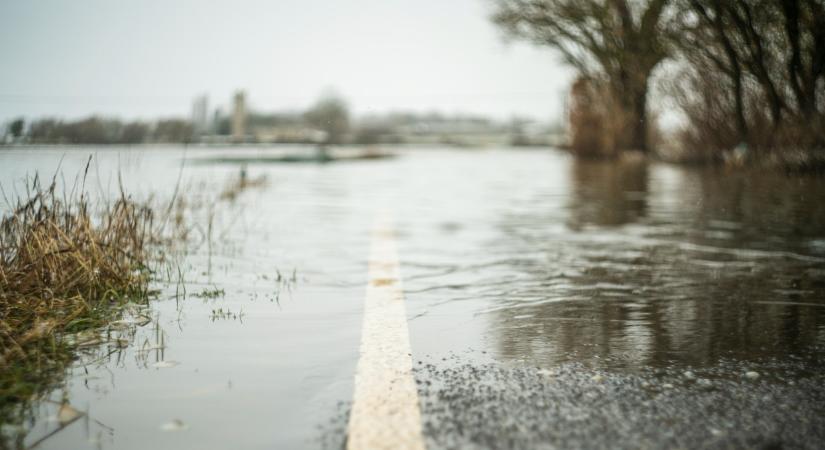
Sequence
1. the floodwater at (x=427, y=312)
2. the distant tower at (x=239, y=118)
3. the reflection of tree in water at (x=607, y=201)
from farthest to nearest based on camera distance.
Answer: the distant tower at (x=239, y=118)
the reflection of tree in water at (x=607, y=201)
the floodwater at (x=427, y=312)

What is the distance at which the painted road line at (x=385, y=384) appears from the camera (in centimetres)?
275

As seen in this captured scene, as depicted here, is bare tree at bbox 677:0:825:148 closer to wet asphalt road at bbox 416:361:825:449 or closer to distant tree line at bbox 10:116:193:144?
distant tree line at bbox 10:116:193:144

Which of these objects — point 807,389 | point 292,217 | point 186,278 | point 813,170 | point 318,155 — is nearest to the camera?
point 807,389

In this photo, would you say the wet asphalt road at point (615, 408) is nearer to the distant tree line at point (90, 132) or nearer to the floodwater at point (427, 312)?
the floodwater at point (427, 312)

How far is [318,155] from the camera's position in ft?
129

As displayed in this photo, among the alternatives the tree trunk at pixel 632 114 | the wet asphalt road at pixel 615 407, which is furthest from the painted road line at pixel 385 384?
the tree trunk at pixel 632 114

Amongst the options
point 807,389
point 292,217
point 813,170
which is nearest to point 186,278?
Answer: point 807,389

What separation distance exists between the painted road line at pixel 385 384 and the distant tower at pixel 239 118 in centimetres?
2084

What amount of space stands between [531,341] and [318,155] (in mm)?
35857

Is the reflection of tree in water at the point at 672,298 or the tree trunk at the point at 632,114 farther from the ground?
the tree trunk at the point at 632,114

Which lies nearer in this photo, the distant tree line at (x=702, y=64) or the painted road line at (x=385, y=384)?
the painted road line at (x=385, y=384)

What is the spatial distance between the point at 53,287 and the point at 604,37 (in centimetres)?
2812

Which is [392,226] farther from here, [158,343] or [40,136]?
[158,343]

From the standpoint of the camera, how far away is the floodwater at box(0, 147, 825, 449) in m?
3.06
